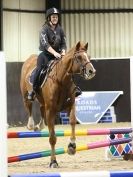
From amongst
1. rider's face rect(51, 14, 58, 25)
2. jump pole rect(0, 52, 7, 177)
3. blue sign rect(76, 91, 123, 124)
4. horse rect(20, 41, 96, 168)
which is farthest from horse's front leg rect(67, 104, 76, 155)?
blue sign rect(76, 91, 123, 124)

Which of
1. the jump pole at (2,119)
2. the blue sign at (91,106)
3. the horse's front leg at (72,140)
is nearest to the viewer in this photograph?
the jump pole at (2,119)

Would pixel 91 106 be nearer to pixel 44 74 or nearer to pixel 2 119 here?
pixel 44 74

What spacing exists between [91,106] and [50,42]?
1012 cm

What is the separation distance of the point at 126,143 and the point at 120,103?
10317mm

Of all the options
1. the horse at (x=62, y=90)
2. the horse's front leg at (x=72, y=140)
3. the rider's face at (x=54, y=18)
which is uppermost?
the rider's face at (x=54, y=18)

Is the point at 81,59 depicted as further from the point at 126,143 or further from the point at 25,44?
the point at 25,44

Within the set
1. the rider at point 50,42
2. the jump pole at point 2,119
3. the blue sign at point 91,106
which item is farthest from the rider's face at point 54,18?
the blue sign at point 91,106

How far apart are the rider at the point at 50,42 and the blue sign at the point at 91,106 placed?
31.9ft

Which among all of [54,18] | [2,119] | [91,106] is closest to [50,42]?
[54,18]

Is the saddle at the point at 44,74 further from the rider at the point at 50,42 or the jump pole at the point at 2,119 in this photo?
the jump pole at the point at 2,119

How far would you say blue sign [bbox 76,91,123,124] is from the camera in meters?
19.5

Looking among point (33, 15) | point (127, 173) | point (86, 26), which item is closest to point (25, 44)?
point (33, 15)

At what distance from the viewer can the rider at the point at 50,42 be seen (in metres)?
9.30

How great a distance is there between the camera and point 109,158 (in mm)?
10016
